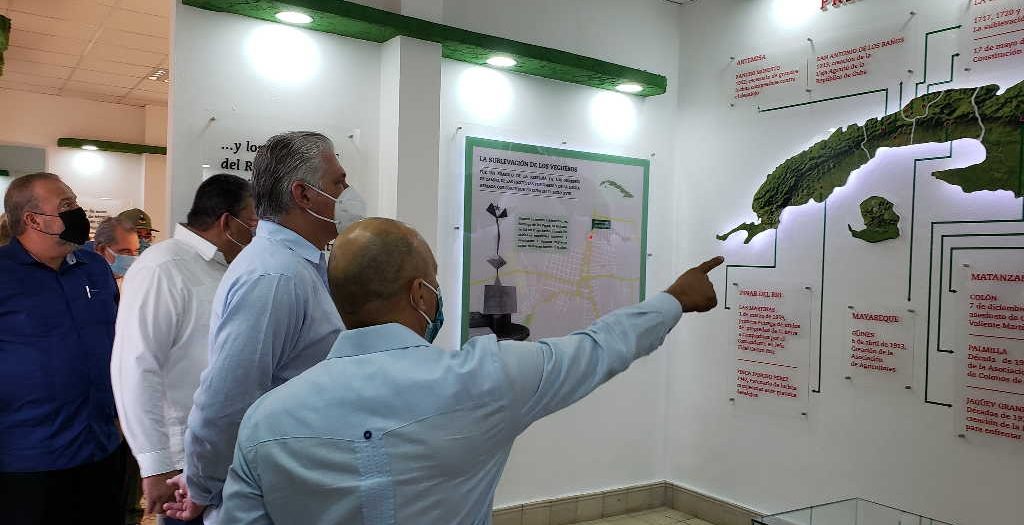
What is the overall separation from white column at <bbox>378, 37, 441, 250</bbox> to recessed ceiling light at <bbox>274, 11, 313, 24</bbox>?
1.43 feet

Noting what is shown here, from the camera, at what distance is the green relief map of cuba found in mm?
3047

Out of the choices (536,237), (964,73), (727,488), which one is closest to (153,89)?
(536,237)

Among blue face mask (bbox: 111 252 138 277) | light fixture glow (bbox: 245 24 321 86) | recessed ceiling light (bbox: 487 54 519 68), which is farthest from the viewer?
blue face mask (bbox: 111 252 138 277)

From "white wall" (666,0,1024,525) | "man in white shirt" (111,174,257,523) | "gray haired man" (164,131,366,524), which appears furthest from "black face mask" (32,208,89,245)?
"white wall" (666,0,1024,525)

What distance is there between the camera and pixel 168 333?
7.08ft

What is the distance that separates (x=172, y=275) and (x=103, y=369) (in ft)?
2.09

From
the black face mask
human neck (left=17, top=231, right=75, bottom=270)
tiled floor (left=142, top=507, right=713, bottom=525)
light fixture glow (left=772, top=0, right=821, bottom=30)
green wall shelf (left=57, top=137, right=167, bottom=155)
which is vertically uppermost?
light fixture glow (left=772, top=0, right=821, bottom=30)

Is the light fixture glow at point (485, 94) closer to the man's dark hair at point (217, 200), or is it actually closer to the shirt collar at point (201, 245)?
the man's dark hair at point (217, 200)

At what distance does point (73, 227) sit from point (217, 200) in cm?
56

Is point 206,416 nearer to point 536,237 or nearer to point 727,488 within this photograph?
point 536,237

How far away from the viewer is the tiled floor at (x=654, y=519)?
424 cm

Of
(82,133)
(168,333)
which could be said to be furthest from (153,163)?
(168,333)

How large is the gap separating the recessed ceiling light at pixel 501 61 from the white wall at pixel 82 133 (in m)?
6.97

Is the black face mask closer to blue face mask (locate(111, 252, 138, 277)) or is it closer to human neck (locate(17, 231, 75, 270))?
human neck (locate(17, 231, 75, 270))
